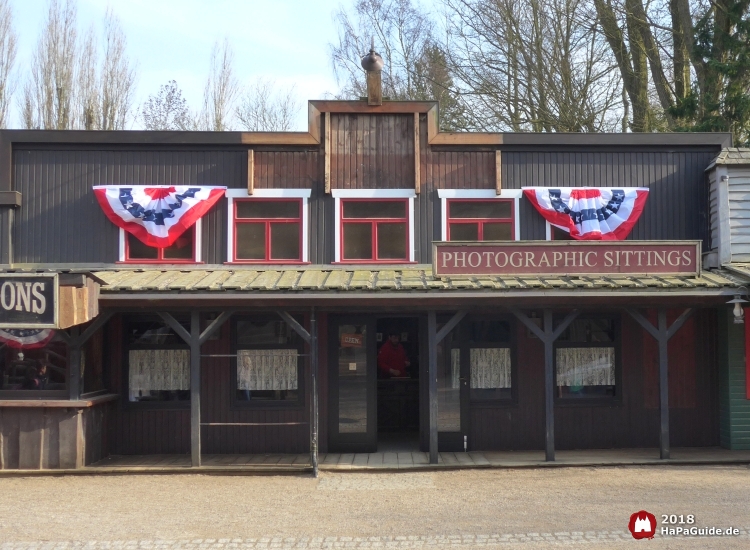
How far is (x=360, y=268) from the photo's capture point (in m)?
13.2

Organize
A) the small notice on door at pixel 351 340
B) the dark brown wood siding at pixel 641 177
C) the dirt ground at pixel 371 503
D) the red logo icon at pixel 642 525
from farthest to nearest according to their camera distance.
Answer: the dark brown wood siding at pixel 641 177 → the small notice on door at pixel 351 340 → the dirt ground at pixel 371 503 → the red logo icon at pixel 642 525

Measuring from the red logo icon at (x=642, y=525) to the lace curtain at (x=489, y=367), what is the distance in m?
4.68

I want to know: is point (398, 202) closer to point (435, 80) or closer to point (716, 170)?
point (716, 170)

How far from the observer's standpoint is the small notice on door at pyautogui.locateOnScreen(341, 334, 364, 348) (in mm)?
13250

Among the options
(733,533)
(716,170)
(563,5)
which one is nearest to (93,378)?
(733,533)

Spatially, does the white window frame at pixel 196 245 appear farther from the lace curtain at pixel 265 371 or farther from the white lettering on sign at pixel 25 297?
the white lettering on sign at pixel 25 297

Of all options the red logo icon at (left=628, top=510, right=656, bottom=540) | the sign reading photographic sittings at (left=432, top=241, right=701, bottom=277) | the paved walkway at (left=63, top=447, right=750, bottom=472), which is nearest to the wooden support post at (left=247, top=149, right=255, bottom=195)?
the sign reading photographic sittings at (left=432, top=241, right=701, bottom=277)

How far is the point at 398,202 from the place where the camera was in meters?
13.7

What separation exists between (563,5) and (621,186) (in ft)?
42.4

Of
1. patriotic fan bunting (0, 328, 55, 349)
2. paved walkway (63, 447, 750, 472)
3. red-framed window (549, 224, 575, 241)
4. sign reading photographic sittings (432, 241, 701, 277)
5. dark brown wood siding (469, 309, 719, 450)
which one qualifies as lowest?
paved walkway (63, 447, 750, 472)

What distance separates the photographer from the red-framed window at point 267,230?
13.6 metres

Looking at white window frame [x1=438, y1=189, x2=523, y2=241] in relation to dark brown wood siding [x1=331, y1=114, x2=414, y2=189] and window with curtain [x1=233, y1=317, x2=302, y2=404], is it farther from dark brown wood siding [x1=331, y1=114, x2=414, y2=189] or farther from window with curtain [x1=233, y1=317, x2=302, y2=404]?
window with curtain [x1=233, y1=317, x2=302, y2=404]

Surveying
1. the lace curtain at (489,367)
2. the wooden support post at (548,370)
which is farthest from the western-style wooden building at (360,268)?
the wooden support post at (548,370)

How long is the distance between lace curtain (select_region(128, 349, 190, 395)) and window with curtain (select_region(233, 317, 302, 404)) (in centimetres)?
86
